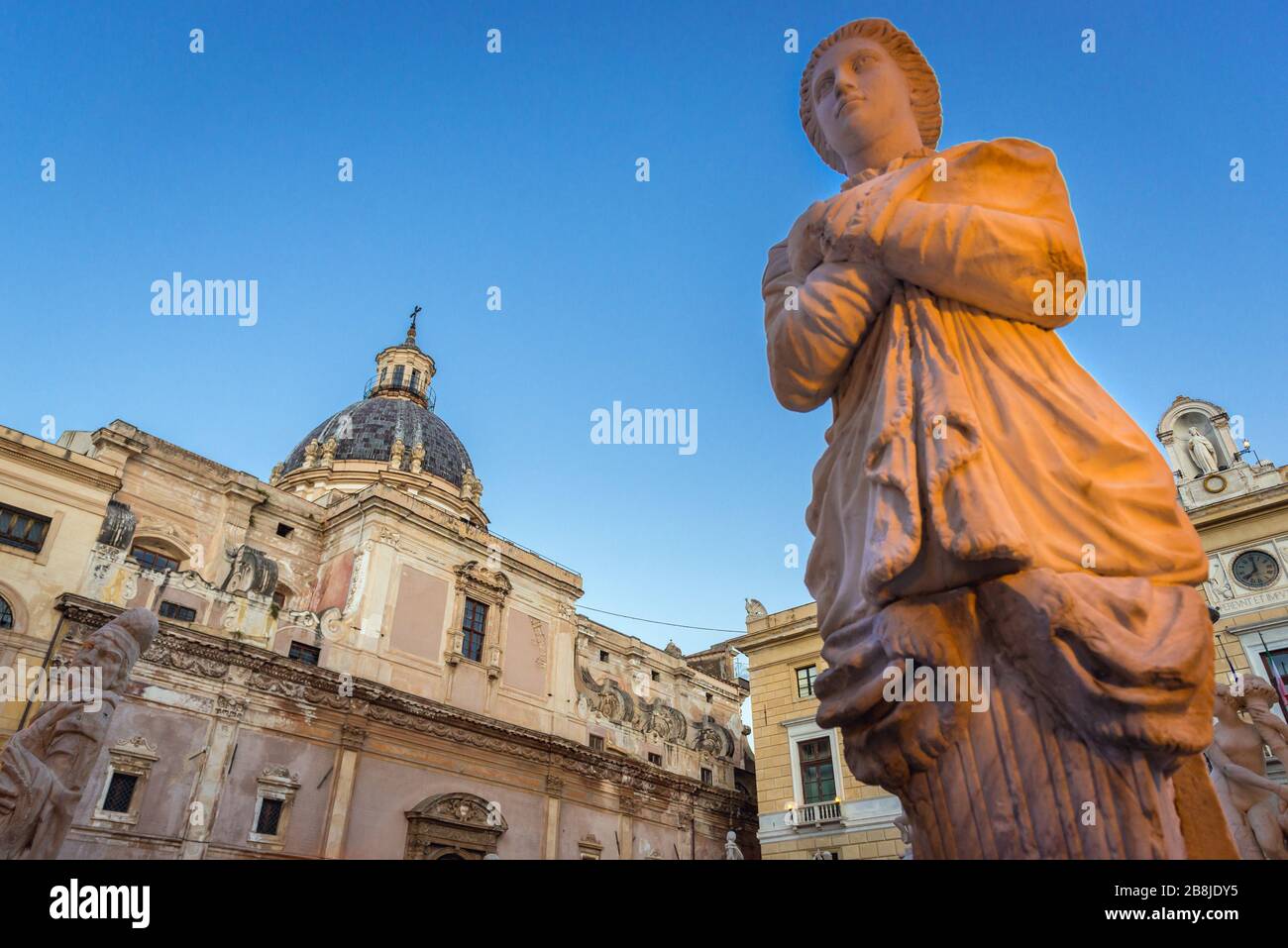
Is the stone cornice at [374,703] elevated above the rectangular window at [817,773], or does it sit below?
above

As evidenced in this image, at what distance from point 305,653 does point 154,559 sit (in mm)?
4783

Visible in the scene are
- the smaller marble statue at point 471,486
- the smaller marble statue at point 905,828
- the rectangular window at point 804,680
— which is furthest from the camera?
the smaller marble statue at point 471,486

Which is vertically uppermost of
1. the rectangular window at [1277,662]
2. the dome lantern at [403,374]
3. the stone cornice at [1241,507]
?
the dome lantern at [403,374]

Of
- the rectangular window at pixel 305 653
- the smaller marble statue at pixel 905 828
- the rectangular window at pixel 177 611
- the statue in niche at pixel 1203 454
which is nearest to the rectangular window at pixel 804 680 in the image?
the statue in niche at pixel 1203 454

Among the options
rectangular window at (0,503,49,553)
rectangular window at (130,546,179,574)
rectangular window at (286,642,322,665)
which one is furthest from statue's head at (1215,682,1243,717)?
rectangular window at (130,546,179,574)

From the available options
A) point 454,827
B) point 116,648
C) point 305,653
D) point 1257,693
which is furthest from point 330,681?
point 1257,693

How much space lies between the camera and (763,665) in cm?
2573

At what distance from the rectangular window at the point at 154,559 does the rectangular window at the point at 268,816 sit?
6772 mm

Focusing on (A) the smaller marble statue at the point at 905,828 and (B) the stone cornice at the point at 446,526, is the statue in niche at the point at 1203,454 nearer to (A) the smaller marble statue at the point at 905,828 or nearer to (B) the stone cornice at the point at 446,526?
(A) the smaller marble statue at the point at 905,828

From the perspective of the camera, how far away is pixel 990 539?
1.78 m

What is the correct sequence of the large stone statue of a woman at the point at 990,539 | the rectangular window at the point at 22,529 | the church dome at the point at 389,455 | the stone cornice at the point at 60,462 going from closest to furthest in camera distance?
1. the large stone statue of a woman at the point at 990,539
2. the rectangular window at the point at 22,529
3. the stone cornice at the point at 60,462
4. the church dome at the point at 389,455

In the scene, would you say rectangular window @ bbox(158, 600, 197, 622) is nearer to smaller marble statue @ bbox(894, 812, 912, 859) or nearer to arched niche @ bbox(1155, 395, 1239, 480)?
smaller marble statue @ bbox(894, 812, 912, 859)

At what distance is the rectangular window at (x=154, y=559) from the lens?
2141 cm
